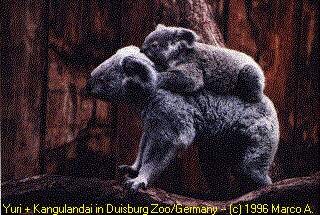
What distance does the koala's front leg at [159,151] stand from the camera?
3.44 feet

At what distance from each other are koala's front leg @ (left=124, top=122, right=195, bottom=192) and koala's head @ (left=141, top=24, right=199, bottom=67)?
0.21 meters

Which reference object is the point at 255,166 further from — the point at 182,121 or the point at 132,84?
the point at 132,84

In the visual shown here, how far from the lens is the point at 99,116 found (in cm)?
178

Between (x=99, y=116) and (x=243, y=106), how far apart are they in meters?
0.85

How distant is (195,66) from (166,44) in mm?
109

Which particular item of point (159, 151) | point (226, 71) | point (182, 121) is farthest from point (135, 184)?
point (226, 71)

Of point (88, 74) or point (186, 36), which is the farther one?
point (88, 74)

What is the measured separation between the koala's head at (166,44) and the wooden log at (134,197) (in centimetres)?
40

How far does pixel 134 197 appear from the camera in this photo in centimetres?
105

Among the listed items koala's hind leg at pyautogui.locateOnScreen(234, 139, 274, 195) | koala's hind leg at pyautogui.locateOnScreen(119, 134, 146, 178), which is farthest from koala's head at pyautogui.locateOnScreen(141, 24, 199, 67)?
koala's hind leg at pyautogui.locateOnScreen(234, 139, 274, 195)

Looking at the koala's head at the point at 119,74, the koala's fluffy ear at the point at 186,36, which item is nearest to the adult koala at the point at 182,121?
the koala's head at the point at 119,74

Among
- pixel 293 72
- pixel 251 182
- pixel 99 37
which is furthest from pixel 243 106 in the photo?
pixel 99 37

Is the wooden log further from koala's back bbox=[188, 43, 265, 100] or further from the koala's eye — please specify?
the koala's eye

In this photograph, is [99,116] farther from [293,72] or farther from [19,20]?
[293,72]
